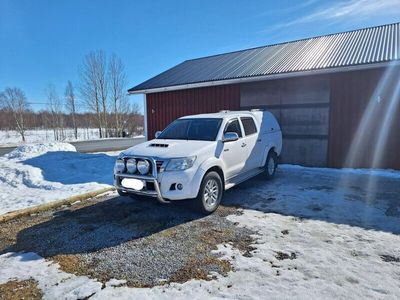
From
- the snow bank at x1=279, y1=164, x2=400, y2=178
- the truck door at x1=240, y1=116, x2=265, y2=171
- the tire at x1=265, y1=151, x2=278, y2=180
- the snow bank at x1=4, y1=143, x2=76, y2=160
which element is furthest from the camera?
the snow bank at x1=4, y1=143, x2=76, y2=160

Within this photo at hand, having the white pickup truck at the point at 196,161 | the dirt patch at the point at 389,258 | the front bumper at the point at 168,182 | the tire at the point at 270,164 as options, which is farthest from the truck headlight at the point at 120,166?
the dirt patch at the point at 389,258

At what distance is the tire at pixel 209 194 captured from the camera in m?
4.82

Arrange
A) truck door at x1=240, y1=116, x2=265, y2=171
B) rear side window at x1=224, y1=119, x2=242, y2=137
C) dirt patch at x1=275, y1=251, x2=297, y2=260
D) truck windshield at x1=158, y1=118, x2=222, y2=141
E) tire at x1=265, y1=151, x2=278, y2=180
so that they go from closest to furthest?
dirt patch at x1=275, y1=251, x2=297, y2=260, truck windshield at x1=158, y1=118, x2=222, y2=141, rear side window at x1=224, y1=119, x2=242, y2=137, truck door at x1=240, y1=116, x2=265, y2=171, tire at x1=265, y1=151, x2=278, y2=180

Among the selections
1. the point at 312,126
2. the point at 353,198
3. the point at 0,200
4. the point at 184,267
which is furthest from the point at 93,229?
the point at 312,126

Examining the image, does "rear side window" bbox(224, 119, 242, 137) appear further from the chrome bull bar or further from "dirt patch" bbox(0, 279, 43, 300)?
"dirt patch" bbox(0, 279, 43, 300)

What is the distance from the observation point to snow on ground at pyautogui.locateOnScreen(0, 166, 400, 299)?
2.79 m

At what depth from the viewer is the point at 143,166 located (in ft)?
15.6

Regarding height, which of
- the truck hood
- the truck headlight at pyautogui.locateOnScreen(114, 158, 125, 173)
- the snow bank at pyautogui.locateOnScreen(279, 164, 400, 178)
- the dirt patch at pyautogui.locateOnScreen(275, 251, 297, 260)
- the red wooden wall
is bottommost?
the dirt patch at pyautogui.locateOnScreen(275, 251, 297, 260)

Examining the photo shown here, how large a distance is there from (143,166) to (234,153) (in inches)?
79.0

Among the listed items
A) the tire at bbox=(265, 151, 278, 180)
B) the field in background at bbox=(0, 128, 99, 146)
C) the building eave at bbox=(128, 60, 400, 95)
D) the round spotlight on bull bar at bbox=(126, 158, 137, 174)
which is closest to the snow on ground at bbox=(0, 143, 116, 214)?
the round spotlight on bull bar at bbox=(126, 158, 137, 174)

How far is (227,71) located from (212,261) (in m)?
9.17

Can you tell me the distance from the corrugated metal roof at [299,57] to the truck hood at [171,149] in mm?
5322

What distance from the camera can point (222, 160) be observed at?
17.5ft

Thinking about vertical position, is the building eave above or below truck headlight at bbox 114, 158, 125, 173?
above
